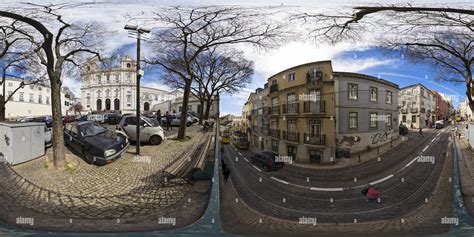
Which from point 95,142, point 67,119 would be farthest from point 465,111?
point 67,119

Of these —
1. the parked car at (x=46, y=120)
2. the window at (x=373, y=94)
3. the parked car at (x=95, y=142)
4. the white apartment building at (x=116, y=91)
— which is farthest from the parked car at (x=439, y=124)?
the parked car at (x=46, y=120)

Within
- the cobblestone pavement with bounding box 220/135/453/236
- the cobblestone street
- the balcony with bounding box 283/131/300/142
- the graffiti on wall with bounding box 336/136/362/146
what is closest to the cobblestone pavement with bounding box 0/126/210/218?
the cobblestone street

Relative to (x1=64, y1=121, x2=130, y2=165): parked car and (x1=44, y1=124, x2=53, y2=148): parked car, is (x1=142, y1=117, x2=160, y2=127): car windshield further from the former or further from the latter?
(x1=44, y1=124, x2=53, y2=148): parked car

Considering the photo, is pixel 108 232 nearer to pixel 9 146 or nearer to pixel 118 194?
pixel 118 194

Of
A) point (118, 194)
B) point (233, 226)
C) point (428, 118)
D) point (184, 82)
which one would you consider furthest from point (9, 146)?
point (428, 118)

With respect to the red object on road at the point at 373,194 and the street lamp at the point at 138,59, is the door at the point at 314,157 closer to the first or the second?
the red object on road at the point at 373,194
